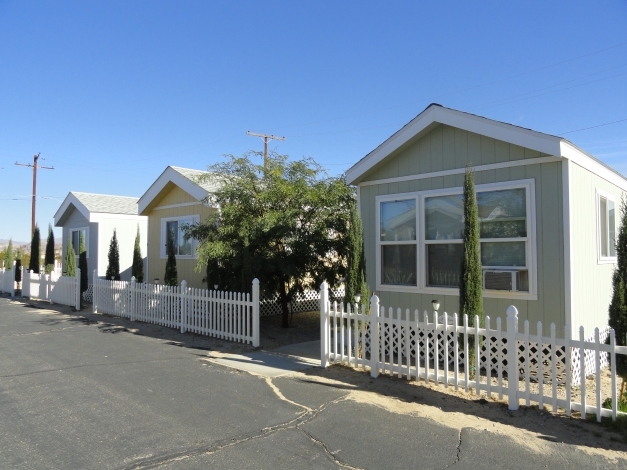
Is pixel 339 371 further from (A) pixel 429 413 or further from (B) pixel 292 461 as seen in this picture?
(B) pixel 292 461

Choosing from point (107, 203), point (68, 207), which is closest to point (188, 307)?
point (107, 203)

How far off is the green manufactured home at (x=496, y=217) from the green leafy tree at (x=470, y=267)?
1026 millimetres

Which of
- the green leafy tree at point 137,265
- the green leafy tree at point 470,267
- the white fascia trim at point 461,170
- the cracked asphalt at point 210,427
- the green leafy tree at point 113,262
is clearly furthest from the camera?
the green leafy tree at point 113,262

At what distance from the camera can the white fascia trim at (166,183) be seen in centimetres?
1371

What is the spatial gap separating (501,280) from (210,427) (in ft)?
16.0

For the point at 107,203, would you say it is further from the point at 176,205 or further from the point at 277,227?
the point at 277,227

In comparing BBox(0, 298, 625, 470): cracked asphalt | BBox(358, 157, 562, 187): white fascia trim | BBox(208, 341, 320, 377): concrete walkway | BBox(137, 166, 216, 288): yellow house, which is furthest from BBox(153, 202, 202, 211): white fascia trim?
BBox(0, 298, 625, 470): cracked asphalt

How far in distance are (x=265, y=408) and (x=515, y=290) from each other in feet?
13.9

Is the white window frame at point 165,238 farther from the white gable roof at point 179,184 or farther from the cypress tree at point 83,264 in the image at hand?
the cypress tree at point 83,264

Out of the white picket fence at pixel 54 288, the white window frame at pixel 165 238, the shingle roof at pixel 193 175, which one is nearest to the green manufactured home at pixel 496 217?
the shingle roof at pixel 193 175

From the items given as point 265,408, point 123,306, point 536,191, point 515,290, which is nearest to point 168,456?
point 265,408

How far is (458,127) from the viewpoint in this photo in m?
8.01

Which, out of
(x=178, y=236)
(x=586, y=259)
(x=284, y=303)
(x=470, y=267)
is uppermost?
(x=178, y=236)

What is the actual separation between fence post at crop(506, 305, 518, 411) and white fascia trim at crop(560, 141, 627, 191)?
272cm
